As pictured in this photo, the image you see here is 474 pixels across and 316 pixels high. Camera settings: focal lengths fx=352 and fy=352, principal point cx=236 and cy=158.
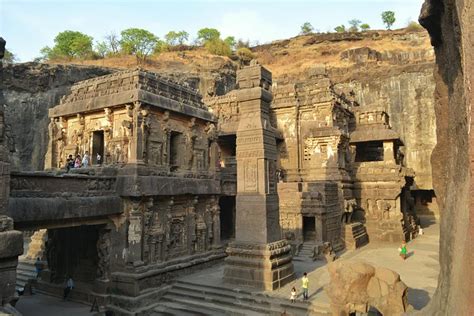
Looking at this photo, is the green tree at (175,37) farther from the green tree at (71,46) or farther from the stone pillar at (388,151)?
the stone pillar at (388,151)

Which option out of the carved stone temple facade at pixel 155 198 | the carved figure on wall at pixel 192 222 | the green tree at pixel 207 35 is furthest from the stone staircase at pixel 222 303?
the green tree at pixel 207 35

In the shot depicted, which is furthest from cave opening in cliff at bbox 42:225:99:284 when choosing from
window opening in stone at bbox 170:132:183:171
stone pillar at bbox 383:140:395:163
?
stone pillar at bbox 383:140:395:163

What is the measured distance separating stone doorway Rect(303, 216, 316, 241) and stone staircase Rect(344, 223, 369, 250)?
199cm

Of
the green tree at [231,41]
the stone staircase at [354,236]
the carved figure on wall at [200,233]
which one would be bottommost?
the stone staircase at [354,236]

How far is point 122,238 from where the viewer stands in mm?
13117

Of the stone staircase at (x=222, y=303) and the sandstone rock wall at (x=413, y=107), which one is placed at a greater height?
the sandstone rock wall at (x=413, y=107)

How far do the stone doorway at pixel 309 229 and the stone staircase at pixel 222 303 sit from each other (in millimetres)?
9205

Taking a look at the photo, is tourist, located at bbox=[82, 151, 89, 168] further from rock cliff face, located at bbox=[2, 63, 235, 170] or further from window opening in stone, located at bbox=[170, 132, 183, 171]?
rock cliff face, located at bbox=[2, 63, 235, 170]

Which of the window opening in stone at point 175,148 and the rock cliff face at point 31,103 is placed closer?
the window opening in stone at point 175,148

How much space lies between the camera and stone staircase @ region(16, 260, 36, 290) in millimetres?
16000

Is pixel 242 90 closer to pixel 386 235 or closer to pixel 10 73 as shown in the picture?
pixel 386 235

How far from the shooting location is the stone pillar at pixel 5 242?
6383 millimetres

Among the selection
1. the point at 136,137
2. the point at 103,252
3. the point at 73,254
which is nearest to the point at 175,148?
the point at 136,137

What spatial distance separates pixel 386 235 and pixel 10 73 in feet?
112
